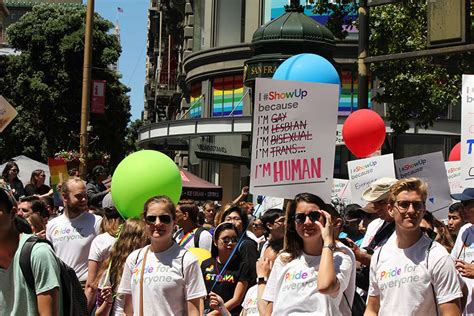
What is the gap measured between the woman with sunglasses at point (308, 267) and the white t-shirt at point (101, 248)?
104 inches

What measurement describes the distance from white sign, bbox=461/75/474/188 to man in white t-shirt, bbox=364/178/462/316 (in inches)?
95.3

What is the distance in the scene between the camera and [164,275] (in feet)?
21.5

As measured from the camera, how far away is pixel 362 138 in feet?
38.6

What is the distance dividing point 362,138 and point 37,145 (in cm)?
4113

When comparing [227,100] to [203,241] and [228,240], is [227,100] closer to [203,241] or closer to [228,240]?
[203,241]

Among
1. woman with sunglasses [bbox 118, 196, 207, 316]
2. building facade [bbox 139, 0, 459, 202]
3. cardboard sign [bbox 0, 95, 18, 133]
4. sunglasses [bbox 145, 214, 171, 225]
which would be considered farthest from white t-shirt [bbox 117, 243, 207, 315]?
building facade [bbox 139, 0, 459, 202]

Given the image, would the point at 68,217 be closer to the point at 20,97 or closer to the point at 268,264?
the point at 268,264

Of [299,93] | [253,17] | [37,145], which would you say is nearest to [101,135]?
[37,145]

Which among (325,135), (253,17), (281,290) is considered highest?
(253,17)

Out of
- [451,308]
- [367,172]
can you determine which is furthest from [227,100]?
A: [451,308]

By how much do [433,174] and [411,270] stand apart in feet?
16.1

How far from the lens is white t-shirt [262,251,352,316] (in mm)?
5949

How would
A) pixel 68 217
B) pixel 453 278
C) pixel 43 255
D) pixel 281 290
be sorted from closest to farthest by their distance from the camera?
pixel 43 255 → pixel 453 278 → pixel 281 290 → pixel 68 217

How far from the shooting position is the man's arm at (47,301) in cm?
491
